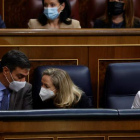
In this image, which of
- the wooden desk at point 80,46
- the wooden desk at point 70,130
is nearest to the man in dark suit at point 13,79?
the wooden desk at point 80,46

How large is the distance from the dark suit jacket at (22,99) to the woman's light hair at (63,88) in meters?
0.08

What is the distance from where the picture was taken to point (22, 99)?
122cm

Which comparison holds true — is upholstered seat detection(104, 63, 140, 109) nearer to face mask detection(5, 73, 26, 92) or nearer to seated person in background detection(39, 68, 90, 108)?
seated person in background detection(39, 68, 90, 108)

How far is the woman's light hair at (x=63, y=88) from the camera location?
118 cm

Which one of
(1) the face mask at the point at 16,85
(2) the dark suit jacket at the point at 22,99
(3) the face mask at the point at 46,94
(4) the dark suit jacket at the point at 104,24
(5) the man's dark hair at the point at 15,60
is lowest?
(2) the dark suit jacket at the point at 22,99

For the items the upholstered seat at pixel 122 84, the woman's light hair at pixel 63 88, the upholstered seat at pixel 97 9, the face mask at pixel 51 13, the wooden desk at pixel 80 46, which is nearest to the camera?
the woman's light hair at pixel 63 88

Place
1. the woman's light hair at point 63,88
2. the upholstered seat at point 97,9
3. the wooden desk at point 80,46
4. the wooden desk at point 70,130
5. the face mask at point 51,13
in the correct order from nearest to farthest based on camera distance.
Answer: the wooden desk at point 70,130 < the woman's light hair at point 63,88 < the wooden desk at point 80,46 < the face mask at point 51,13 < the upholstered seat at point 97,9

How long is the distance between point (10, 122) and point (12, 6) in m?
1.08

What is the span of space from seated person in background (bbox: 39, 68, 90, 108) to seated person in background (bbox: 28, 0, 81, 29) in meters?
0.39

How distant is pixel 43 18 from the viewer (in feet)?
5.15

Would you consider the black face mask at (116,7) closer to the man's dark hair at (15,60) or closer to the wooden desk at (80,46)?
the wooden desk at (80,46)

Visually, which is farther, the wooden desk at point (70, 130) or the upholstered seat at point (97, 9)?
the upholstered seat at point (97, 9)

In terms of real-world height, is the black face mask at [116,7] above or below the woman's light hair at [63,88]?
above

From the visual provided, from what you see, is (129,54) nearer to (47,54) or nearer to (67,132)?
(47,54)
